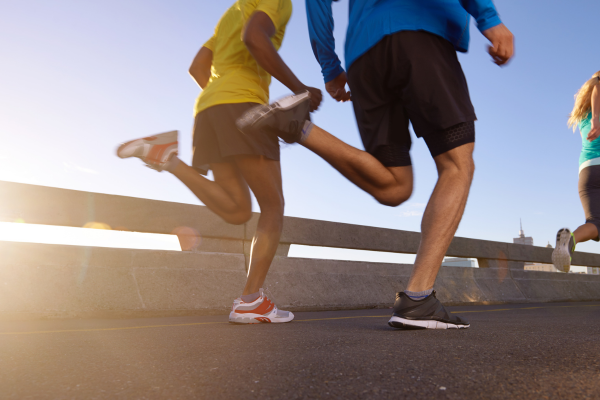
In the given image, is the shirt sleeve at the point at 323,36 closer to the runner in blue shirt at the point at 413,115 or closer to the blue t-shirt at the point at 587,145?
the runner in blue shirt at the point at 413,115

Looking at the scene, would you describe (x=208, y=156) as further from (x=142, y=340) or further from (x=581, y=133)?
(x=581, y=133)

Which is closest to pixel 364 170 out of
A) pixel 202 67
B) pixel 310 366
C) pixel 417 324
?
pixel 417 324

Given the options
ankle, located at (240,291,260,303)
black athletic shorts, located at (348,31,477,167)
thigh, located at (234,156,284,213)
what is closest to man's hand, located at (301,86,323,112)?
black athletic shorts, located at (348,31,477,167)

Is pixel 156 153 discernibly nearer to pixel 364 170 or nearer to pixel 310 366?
pixel 364 170

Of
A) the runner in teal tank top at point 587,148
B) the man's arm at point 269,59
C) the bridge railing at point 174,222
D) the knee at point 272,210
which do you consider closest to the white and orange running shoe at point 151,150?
the knee at point 272,210

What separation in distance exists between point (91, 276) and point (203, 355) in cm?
255

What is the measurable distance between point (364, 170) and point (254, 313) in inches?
45.1

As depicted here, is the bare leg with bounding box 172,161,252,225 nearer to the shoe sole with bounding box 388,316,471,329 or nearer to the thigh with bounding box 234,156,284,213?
the thigh with bounding box 234,156,284,213

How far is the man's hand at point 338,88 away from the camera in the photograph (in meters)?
3.27

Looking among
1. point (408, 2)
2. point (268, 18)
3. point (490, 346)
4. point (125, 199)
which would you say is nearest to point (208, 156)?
point (268, 18)

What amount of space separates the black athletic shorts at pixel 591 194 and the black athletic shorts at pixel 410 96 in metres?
3.76

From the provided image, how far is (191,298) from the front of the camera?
4129mm

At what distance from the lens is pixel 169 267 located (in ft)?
13.8

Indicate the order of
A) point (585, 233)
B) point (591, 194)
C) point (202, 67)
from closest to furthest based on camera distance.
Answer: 1. point (202, 67)
2. point (585, 233)
3. point (591, 194)
